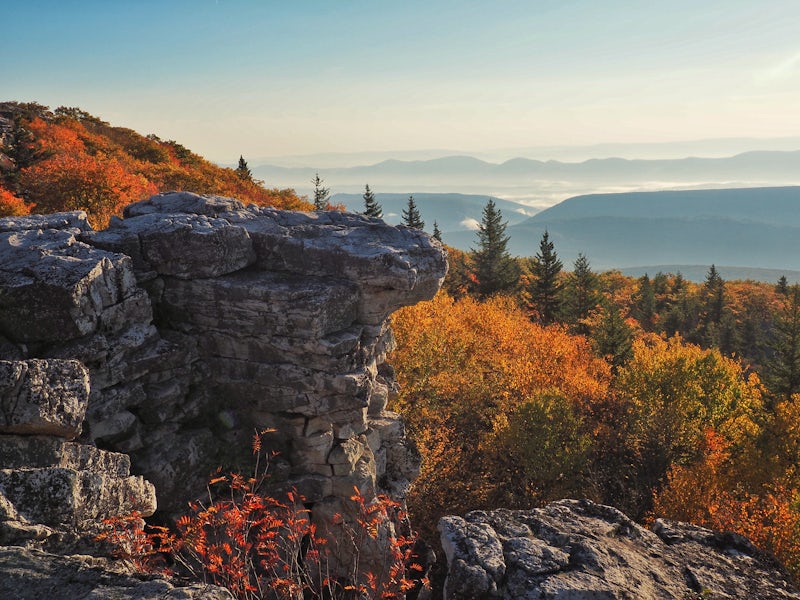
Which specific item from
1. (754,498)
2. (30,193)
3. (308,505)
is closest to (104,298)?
(308,505)

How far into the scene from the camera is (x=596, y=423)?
39969mm

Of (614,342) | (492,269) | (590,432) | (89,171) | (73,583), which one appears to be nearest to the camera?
(73,583)

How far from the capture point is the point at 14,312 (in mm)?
14500

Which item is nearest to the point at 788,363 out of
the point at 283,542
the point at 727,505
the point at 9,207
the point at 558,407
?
the point at 727,505

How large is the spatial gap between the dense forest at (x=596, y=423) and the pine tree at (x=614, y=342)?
14cm

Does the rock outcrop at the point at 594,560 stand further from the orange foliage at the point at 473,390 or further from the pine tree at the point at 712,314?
the pine tree at the point at 712,314

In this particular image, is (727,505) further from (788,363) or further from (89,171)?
(89,171)

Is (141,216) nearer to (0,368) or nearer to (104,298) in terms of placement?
(104,298)

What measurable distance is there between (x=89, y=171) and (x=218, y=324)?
68.9 ft

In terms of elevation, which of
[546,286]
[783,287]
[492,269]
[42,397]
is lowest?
[783,287]

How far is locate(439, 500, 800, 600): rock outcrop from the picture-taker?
1162 centimetres

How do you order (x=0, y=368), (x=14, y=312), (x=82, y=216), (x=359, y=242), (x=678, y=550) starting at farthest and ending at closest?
(x=359, y=242) < (x=82, y=216) < (x=14, y=312) < (x=678, y=550) < (x=0, y=368)

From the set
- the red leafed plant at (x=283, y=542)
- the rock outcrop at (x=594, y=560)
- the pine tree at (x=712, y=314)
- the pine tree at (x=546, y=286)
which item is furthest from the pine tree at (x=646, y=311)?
the rock outcrop at (x=594, y=560)

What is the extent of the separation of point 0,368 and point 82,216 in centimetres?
950
